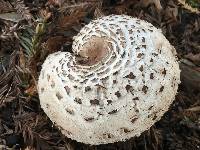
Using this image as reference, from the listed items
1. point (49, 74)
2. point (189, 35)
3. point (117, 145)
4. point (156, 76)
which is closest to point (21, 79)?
point (49, 74)

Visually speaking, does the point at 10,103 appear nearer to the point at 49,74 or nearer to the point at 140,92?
the point at 49,74

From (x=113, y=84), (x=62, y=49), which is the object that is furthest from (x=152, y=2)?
(x=113, y=84)

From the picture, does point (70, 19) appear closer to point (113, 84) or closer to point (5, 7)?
point (5, 7)

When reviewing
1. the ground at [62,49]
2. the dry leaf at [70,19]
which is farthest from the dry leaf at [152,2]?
the dry leaf at [70,19]

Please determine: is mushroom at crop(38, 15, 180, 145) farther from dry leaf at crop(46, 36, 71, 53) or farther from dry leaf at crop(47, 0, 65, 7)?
dry leaf at crop(47, 0, 65, 7)

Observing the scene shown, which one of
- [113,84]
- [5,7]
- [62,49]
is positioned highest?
[5,7]

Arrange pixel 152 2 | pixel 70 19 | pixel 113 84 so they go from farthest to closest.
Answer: pixel 152 2
pixel 70 19
pixel 113 84

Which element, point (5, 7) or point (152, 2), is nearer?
point (5, 7)
